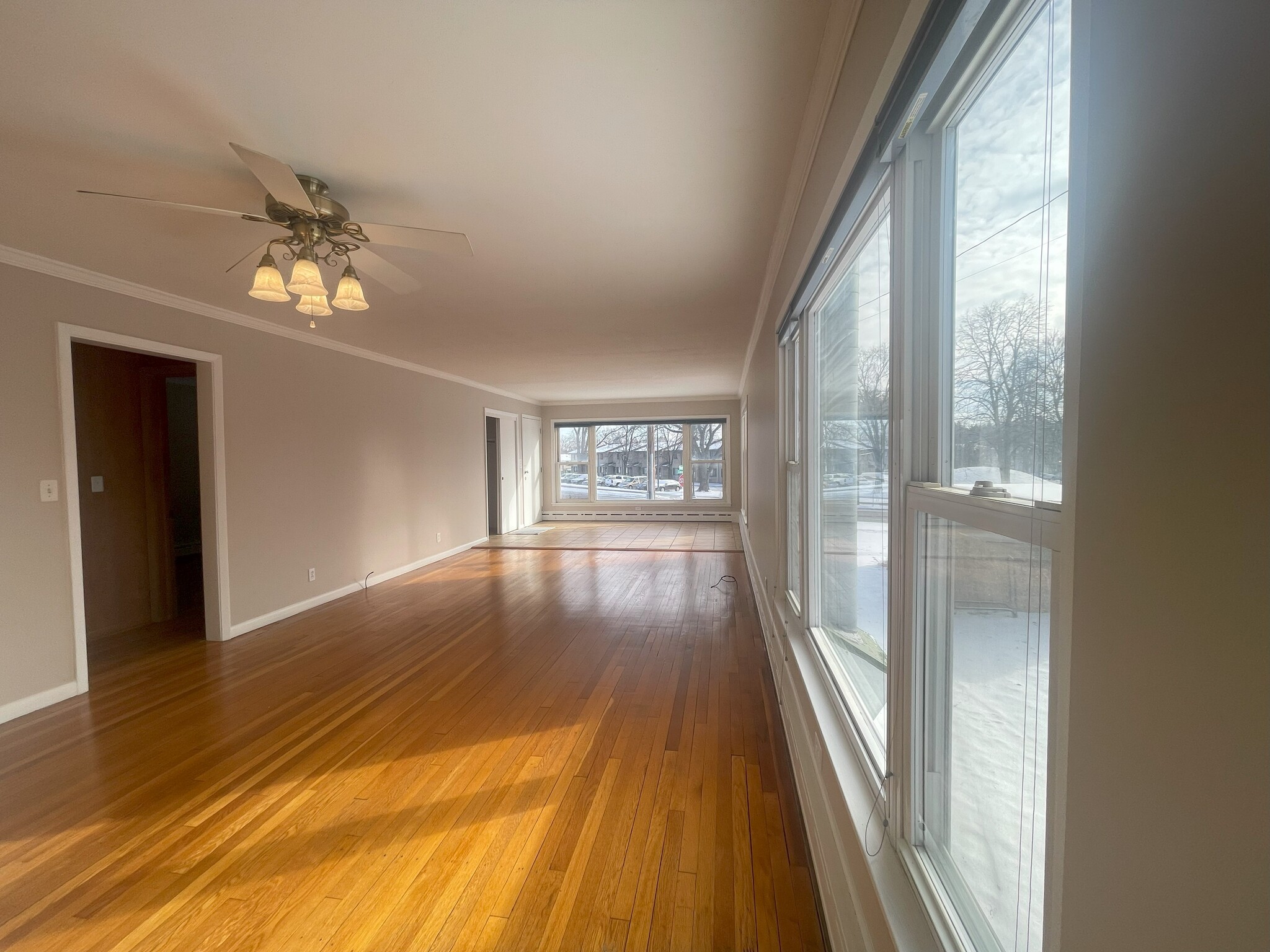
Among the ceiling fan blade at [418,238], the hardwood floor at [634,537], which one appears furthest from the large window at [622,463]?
the ceiling fan blade at [418,238]

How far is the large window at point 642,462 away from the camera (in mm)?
10438

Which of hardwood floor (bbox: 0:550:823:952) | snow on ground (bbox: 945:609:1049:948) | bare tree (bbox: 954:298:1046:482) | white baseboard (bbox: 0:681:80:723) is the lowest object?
hardwood floor (bbox: 0:550:823:952)

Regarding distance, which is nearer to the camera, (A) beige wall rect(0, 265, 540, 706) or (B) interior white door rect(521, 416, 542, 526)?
(A) beige wall rect(0, 265, 540, 706)

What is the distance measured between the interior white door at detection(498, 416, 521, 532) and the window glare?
8.30 metres

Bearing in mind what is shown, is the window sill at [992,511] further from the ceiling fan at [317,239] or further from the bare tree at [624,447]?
the bare tree at [624,447]

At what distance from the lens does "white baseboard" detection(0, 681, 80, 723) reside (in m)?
2.77

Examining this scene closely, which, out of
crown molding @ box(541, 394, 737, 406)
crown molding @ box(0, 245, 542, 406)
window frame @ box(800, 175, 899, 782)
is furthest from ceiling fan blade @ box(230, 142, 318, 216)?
crown molding @ box(541, 394, 737, 406)

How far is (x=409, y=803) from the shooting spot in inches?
81.3

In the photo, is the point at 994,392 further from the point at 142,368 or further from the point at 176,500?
the point at 176,500

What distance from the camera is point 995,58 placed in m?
0.79

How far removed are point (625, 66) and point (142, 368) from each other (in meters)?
4.96

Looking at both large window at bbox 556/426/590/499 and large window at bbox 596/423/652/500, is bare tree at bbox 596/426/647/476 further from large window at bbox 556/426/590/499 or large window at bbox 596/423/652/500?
large window at bbox 556/426/590/499

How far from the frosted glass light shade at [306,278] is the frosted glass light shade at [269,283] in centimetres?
4

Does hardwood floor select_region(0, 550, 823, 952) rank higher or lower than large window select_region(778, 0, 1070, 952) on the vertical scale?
lower
